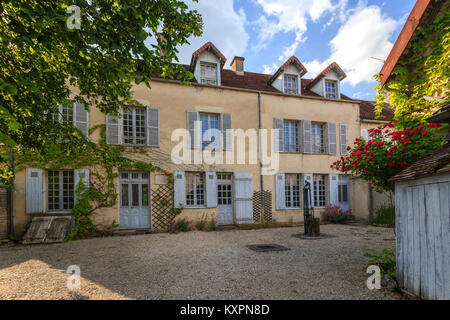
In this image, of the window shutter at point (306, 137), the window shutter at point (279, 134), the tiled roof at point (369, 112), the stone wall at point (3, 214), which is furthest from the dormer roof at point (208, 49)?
the stone wall at point (3, 214)

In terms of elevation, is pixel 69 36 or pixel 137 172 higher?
pixel 69 36

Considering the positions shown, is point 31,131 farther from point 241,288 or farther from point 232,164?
point 232,164

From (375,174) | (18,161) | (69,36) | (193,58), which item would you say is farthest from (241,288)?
(193,58)

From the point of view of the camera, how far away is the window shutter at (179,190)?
29.7ft

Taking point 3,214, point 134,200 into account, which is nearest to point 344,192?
point 134,200

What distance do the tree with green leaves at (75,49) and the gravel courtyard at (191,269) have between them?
A: 6.49 ft

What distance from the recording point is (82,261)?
16.6 feet

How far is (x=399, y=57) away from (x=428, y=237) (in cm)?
335

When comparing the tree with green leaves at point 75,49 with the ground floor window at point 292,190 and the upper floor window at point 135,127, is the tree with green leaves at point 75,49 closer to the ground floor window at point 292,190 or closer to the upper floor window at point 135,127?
the upper floor window at point 135,127

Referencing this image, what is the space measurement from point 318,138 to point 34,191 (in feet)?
36.5

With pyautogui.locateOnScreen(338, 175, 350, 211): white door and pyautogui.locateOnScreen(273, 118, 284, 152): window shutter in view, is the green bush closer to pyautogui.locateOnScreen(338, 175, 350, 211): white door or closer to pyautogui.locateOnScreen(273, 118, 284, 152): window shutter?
pyautogui.locateOnScreen(338, 175, 350, 211): white door

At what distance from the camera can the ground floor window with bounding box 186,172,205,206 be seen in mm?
9508

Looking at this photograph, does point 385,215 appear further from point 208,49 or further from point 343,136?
point 208,49

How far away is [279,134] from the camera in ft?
35.0
